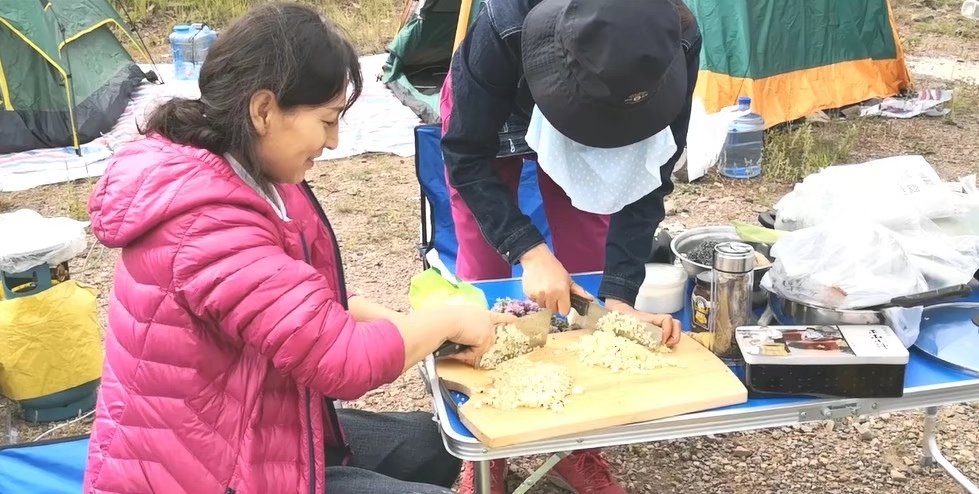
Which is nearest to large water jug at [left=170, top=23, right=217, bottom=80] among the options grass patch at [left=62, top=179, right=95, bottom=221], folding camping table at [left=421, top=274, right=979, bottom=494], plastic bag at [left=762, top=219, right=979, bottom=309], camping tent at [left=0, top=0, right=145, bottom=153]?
camping tent at [left=0, top=0, right=145, bottom=153]

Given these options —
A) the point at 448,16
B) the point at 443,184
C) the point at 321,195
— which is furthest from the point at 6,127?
Result: the point at 443,184

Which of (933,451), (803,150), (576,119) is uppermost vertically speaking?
(576,119)

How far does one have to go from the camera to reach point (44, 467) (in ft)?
7.86

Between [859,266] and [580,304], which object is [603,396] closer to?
[580,304]

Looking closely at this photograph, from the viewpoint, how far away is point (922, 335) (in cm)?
196

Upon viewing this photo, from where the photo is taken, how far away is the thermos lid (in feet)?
5.95

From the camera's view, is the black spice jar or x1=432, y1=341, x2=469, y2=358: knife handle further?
the black spice jar

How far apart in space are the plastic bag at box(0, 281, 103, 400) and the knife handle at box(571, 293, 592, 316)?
212cm

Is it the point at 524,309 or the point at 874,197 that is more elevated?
the point at 874,197

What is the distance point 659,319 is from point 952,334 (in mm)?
674

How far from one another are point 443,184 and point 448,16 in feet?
13.4

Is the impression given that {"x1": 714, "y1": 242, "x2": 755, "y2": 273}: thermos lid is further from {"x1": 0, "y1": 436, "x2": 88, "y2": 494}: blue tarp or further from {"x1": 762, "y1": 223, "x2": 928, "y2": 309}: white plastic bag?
{"x1": 0, "y1": 436, "x2": 88, "y2": 494}: blue tarp

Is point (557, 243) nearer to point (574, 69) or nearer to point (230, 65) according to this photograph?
point (574, 69)

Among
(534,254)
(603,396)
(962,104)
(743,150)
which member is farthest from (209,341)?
(962,104)
